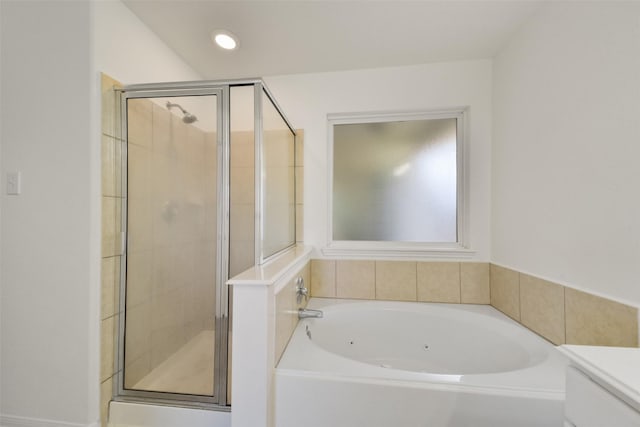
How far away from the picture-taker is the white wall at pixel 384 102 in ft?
5.88

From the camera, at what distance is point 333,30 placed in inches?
59.8

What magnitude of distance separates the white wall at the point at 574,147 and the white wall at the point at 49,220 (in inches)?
84.9

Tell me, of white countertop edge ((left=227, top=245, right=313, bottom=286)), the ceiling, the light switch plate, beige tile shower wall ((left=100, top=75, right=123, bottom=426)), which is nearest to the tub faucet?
white countertop edge ((left=227, top=245, right=313, bottom=286))

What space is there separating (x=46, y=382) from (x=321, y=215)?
5.58 ft

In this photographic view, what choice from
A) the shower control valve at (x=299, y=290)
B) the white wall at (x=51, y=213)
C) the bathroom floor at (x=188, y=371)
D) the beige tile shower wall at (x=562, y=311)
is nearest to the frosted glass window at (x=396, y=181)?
the beige tile shower wall at (x=562, y=311)

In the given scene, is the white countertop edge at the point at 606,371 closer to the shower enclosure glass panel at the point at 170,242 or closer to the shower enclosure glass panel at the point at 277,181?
the shower enclosure glass panel at the point at 277,181

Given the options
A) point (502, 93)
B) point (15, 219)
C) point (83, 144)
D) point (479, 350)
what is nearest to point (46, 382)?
point (15, 219)

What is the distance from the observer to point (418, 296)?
184cm

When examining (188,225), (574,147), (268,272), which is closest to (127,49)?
(188,225)

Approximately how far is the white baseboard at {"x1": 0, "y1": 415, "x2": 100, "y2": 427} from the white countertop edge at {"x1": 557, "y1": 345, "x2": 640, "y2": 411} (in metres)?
1.88

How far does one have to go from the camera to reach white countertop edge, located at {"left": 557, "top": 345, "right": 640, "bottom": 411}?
47cm

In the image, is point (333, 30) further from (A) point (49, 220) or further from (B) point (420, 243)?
(A) point (49, 220)

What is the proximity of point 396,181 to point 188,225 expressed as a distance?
4.68 feet

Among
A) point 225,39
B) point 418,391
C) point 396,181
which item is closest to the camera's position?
point 418,391
